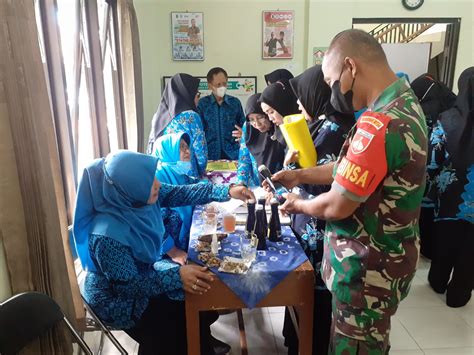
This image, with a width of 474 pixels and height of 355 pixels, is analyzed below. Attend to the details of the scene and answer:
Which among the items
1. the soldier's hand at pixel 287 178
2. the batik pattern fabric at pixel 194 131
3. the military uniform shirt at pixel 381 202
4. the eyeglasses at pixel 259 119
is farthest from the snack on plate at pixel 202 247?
the batik pattern fabric at pixel 194 131

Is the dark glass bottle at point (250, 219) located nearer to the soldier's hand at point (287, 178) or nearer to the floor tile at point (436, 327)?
the soldier's hand at point (287, 178)

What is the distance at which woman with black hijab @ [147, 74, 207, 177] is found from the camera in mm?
2824

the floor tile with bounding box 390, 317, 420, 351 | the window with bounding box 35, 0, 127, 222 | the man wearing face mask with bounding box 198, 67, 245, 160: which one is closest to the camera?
the window with bounding box 35, 0, 127, 222

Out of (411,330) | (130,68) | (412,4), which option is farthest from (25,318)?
(412,4)

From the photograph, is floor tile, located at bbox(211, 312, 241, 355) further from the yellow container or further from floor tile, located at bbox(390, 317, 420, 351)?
the yellow container

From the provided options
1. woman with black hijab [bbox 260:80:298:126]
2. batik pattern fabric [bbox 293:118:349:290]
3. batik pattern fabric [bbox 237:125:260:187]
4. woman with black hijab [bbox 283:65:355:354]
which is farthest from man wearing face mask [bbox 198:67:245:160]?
batik pattern fabric [bbox 293:118:349:290]

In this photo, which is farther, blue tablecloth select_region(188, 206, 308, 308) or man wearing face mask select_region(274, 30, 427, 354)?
blue tablecloth select_region(188, 206, 308, 308)

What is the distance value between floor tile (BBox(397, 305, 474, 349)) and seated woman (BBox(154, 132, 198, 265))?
4.89 feet

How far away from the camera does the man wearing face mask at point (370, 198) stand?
3.36 ft

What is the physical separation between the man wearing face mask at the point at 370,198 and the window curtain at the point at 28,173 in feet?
3.07

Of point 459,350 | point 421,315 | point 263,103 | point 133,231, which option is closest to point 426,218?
point 421,315

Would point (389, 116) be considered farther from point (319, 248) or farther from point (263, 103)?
point (263, 103)

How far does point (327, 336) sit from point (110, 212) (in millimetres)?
1102

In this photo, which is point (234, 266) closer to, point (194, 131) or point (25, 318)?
point (25, 318)
